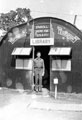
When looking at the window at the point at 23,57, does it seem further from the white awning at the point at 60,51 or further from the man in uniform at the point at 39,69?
the white awning at the point at 60,51

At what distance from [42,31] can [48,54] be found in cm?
133

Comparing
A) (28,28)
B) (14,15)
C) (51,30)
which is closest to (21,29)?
(28,28)

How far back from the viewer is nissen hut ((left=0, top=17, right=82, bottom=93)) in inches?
580

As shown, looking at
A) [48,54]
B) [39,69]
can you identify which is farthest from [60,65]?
[39,69]

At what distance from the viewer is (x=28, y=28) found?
50.8 feet

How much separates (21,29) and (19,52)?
1.32m

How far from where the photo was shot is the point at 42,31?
15141 millimetres

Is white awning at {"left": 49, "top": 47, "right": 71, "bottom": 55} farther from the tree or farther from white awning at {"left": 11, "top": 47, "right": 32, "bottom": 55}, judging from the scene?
the tree

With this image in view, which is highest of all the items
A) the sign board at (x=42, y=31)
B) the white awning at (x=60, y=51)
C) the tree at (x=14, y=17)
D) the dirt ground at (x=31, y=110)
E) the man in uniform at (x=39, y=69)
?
the tree at (x=14, y=17)

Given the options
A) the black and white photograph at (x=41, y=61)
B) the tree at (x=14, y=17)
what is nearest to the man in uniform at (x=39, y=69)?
the black and white photograph at (x=41, y=61)

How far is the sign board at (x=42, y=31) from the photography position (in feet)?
49.5

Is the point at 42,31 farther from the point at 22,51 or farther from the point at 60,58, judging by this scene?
the point at 60,58

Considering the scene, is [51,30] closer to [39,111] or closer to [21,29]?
[21,29]

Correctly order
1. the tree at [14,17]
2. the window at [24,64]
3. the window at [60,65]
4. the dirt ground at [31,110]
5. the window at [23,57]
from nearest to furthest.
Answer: the dirt ground at [31,110]
the window at [60,65]
the window at [23,57]
the window at [24,64]
the tree at [14,17]
